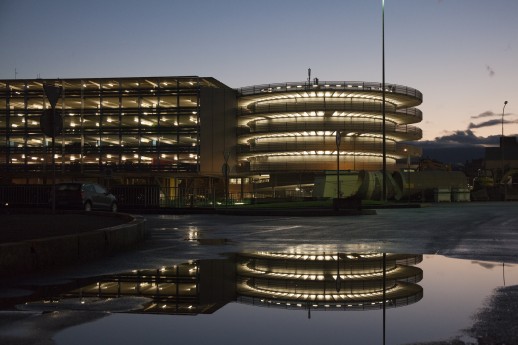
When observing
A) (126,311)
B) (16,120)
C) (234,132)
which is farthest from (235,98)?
(126,311)

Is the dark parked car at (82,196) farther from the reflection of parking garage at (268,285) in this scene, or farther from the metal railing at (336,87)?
the metal railing at (336,87)

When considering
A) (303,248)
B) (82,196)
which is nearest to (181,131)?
(82,196)

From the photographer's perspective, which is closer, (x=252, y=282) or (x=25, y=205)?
(x=252, y=282)

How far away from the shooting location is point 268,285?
8117 mm

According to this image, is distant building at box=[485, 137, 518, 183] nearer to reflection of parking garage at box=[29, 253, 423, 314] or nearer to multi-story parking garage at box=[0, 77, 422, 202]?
multi-story parking garage at box=[0, 77, 422, 202]

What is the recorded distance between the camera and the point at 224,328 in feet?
18.5

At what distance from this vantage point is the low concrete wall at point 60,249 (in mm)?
9344

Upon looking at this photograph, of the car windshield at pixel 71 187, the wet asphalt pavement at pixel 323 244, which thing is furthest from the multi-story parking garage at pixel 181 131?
the wet asphalt pavement at pixel 323 244

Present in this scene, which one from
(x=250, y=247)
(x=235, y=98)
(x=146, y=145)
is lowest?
(x=250, y=247)

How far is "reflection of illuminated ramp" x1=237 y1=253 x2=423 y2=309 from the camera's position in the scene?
23.0 feet

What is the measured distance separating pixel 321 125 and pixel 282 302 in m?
81.2

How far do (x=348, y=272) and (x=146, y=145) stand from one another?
77.9 meters

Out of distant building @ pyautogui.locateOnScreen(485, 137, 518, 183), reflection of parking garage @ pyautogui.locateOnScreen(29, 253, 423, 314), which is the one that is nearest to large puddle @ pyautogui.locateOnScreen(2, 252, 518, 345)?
reflection of parking garage @ pyautogui.locateOnScreen(29, 253, 423, 314)

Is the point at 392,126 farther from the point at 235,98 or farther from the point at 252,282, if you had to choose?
the point at 252,282
